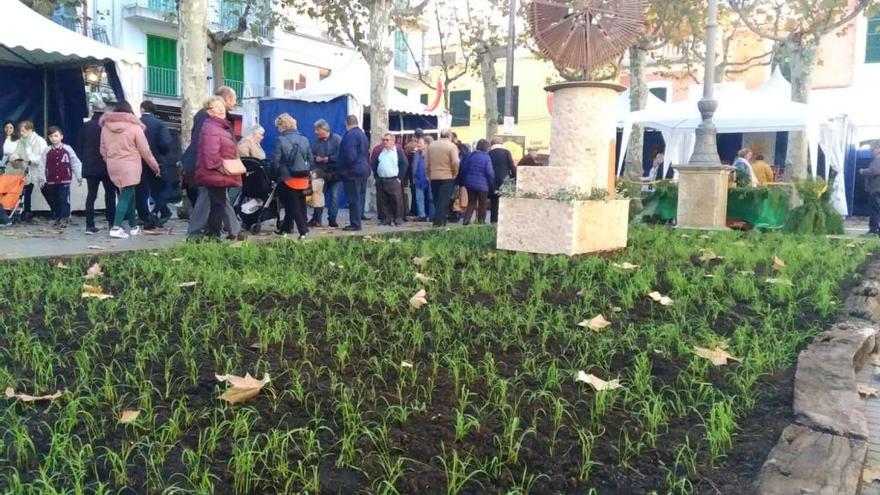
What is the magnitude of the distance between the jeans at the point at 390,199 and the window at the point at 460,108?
30480 millimetres

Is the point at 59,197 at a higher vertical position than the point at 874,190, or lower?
lower

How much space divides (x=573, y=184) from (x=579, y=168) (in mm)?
273

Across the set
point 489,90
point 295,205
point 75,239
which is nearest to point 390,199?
point 295,205

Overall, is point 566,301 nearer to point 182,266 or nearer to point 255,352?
point 255,352

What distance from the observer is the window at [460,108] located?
142 ft

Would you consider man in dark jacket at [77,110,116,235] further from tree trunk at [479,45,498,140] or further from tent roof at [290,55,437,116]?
tree trunk at [479,45,498,140]

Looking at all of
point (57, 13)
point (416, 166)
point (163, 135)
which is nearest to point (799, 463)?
point (163, 135)

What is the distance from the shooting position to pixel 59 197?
11094 mm

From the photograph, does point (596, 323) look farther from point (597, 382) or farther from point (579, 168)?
point (579, 168)

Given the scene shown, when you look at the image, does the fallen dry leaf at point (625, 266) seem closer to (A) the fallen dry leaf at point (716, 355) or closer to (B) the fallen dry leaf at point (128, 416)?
(A) the fallen dry leaf at point (716, 355)

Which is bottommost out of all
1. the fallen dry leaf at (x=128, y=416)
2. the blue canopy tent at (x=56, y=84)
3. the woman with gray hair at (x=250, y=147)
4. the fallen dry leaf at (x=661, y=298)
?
A: the fallen dry leaf at (x=128, y=416)

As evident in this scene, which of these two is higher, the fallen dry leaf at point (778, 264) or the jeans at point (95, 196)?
the jeans at point (95, 196)

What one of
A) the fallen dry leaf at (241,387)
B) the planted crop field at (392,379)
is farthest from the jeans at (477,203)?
the fallen dry leaf at (241,387)

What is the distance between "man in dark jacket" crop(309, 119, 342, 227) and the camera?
40.1ft
